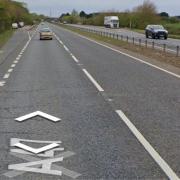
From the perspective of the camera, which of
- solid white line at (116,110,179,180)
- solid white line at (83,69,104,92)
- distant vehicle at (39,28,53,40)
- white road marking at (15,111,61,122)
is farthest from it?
distant vehicle at (39,28,53,40)

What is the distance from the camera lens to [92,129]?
8.38m

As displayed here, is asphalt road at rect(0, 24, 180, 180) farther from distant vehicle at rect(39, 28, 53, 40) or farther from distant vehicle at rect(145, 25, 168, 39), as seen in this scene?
distant vehicle at rect(145, 25, 168, 39)

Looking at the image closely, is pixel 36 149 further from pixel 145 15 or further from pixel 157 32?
pixel 145 15

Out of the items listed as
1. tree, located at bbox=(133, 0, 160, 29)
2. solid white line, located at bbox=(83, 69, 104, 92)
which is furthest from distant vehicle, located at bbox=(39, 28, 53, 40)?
tree, located at bbox=(133, 0, 160, 29)

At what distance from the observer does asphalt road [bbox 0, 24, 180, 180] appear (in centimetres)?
607

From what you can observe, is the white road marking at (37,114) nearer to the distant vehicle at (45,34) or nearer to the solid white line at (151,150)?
the solid white line at (151,150)

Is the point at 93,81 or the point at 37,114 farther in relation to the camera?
the point at 93,81

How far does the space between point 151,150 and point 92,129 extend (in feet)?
5.51

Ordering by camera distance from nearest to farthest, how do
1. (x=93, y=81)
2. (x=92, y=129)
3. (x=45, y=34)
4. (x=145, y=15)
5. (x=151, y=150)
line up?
(x=151, y=150) → (x=92, y=129) → (x=93, y=81) → (x=45, y=34) → (x=145, y=15)

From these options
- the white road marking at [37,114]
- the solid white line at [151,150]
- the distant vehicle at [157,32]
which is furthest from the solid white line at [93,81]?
the distant vehicle at [157,32]

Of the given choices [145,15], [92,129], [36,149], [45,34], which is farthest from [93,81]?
[145,15]

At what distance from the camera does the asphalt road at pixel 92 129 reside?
239 inches

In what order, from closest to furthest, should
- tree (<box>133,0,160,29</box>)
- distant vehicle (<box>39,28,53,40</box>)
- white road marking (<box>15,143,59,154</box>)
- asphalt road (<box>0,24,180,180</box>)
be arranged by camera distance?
1. asphalt road (<box>0,24,180,180</box>)
2. white road marking (<box>15,143,59,154</box>)
3. distant vehicle (<box>39,28,53,40</box>)
4. tree (<box>133,0,160,29</box>)

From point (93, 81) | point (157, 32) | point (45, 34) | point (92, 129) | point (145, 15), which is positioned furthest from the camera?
point (145, 15)
